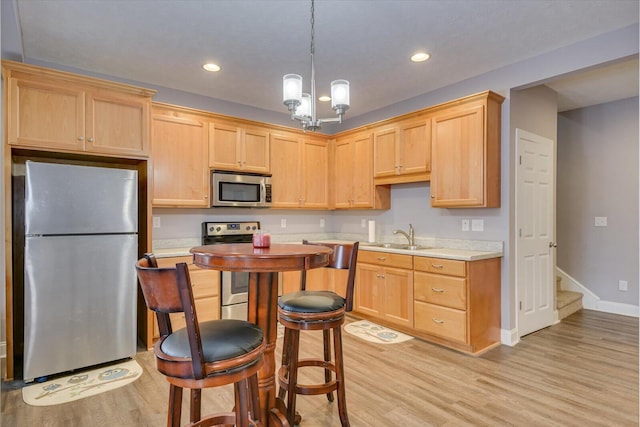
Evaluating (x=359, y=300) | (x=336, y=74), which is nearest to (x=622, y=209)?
(x=359, y=300)

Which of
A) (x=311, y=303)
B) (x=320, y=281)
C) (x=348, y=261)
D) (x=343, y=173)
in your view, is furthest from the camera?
(x=343, y=173)

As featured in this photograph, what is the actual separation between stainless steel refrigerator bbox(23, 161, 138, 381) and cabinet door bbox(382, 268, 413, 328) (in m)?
2.47

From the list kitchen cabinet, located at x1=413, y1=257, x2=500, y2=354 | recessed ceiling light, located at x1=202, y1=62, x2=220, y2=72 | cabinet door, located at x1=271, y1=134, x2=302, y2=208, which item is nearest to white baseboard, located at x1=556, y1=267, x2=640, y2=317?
kitchen cabinet, located at x1=413, y1=257, x2=500, y2=354

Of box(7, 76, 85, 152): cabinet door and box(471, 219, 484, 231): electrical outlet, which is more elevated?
box(7, 76, 85, 152): cabinet door

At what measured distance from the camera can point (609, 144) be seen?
14.8 feet

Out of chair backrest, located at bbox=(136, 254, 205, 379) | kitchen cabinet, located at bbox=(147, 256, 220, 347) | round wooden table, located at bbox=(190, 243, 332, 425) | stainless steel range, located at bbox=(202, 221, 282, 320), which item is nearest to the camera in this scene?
chair backrest, located at bbox=(136, 254, 205, 379)

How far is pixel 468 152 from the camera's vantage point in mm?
3410

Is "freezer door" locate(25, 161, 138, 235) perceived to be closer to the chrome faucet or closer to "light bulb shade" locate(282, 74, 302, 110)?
"light bulb shade" locate(282, 74, 302, 110)

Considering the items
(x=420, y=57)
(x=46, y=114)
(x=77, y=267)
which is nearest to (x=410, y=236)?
(x=420, y=57)

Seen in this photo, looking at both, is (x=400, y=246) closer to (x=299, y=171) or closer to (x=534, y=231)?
(x=534, y=231)

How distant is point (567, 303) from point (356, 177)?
10.0ft

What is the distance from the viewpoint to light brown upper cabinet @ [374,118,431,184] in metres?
3.82

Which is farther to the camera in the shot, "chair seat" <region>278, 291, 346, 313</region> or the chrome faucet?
the chrome faucet

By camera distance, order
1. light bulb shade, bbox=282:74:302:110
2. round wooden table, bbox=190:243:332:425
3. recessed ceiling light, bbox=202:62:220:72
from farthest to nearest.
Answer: recessed ceiling light, bbox=202:62:220:72
light bulb shade, bbox=282:74:302:110
round wooden table, bbox=190:243:332:425
